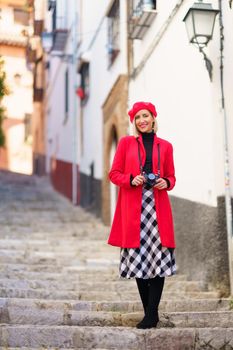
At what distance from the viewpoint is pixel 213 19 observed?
213 inches

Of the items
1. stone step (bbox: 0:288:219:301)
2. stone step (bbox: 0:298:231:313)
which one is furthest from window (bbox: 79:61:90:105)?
stone step (bbox: 0:298:231:313)

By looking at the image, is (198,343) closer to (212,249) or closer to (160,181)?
(160,181)

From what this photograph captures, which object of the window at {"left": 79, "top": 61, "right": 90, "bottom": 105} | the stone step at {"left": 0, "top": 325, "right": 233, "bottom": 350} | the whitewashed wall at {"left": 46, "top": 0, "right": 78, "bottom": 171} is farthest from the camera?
the whitewashed wall at {"left": 46, "top": 0, "right": 78, "bottom": 171}

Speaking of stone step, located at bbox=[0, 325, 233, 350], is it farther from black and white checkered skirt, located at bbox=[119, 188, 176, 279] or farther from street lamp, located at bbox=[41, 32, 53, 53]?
street lamp, located at bbox=[41, 32, 53, 53]

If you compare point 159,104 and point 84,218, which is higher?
point 159,104

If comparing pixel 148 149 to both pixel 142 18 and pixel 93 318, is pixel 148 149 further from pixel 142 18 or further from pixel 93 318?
pixel 142 18

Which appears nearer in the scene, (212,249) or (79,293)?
(79,293)

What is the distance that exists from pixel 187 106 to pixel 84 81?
8.37 metres

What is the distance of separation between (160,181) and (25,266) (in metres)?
3.07

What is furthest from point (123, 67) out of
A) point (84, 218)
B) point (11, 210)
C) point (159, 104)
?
point (11, 210)

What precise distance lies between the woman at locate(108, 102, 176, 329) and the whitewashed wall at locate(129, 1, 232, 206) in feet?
5.34

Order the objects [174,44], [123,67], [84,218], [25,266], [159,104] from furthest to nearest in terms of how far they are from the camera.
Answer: [84,218] < [123,67] < [159,104] < [174,44] < [25,266]

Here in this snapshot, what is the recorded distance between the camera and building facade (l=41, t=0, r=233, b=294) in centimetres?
550

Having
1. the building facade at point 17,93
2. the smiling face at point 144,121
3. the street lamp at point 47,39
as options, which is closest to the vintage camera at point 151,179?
the smiling face at point 144,121
